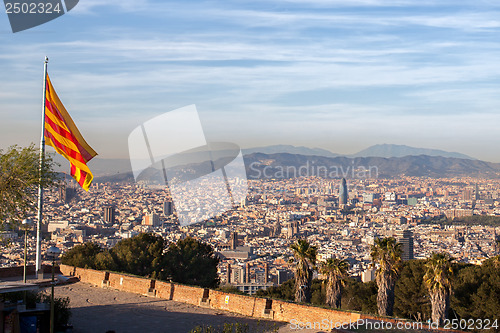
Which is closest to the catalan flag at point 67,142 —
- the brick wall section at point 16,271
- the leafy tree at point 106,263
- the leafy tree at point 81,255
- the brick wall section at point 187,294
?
the brick wall section at point 187,294

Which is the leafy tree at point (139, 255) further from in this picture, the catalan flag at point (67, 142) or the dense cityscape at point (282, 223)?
the dense cityscape at point (282, 223)

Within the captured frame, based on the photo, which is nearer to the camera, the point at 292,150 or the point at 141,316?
the point at 141,316

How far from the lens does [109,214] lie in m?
63.2

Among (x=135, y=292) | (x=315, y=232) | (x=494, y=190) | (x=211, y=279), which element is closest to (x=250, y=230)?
(x=315, y=232)

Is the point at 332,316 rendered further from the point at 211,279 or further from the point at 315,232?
the point at 315,232

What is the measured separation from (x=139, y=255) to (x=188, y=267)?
5.44 feet

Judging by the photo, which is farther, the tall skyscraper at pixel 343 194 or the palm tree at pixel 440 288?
the tall skyscraper at pixel 343 194

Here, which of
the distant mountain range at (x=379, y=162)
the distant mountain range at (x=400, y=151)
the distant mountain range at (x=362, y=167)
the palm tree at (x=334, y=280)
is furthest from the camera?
the distant mountain range at (x=400, y=151)

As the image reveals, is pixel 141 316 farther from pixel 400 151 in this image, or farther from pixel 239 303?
pixel 400 151

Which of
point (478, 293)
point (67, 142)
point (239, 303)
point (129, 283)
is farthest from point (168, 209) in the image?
point (239, 303)

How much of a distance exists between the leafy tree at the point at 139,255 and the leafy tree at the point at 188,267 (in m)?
0.33

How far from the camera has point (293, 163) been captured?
358 feet

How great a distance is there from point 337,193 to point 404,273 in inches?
3869

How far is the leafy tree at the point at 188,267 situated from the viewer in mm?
19266
